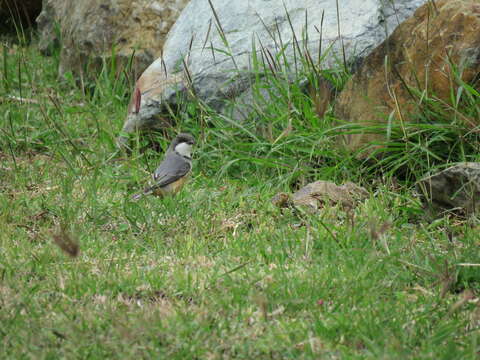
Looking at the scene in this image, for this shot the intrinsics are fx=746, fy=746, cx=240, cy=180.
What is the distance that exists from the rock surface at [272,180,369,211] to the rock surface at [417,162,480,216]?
0.46 m

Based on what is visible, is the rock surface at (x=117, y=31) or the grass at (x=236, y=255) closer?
the grass at (x=236, y=255)

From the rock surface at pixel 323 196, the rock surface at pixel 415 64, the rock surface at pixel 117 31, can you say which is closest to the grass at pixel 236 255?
the rock surface at pixel 323 196

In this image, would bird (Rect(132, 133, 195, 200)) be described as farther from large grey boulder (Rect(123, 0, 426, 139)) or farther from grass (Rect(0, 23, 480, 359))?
large grey boulder (Rect(123, 0, 426, 139))

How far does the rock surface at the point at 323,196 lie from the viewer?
4.86 metres

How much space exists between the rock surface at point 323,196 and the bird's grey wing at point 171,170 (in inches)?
31.7

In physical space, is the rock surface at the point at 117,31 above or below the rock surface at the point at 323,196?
above

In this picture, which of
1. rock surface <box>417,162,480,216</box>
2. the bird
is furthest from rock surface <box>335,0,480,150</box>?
the bird

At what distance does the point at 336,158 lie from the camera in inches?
216

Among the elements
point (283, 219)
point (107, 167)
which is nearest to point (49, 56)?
point (107, 167)

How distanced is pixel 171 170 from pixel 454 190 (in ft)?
6.66

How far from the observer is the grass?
3.01 m

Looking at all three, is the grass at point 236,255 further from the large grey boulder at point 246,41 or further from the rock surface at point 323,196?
the large grey boulder at point 246,41

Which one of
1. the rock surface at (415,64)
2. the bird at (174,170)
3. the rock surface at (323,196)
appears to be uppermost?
the rock surface at (415,64)

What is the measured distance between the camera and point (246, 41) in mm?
6559
